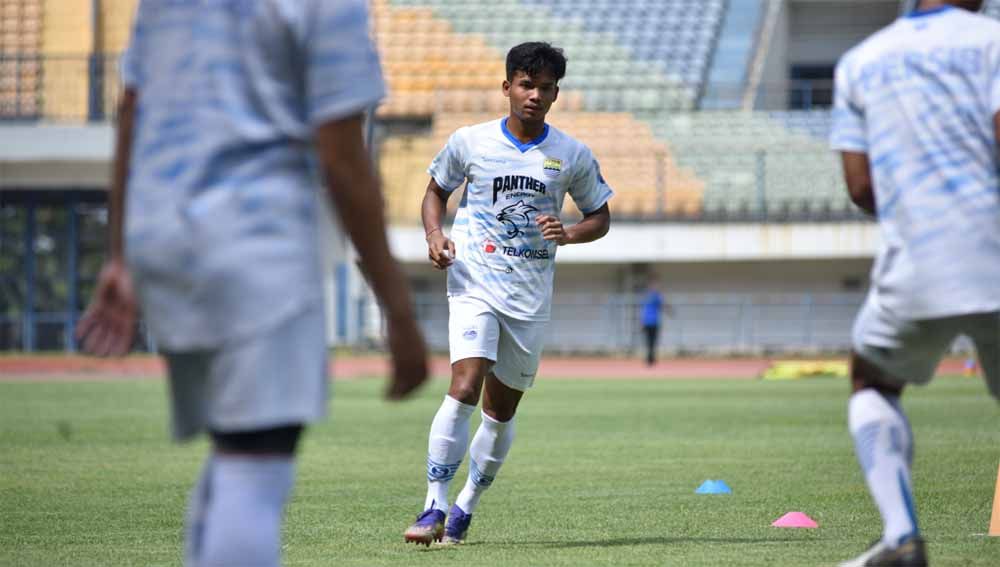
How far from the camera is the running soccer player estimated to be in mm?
7801

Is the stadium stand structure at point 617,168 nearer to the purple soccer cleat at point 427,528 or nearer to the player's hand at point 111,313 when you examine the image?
the purple soccer cleat at point 427,528

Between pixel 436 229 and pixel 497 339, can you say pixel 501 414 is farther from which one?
pixel 436 229

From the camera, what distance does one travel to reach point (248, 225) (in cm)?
375

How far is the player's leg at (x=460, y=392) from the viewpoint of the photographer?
25.4 ft

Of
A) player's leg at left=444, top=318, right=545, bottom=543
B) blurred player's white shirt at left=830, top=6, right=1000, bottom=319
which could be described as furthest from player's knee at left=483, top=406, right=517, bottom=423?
blurred player's white shirt at left=830, top=6, right=1000, bottom=319

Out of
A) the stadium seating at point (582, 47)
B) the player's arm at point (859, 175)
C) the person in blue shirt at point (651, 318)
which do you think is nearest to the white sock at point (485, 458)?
the player's arm at point (859, 175)

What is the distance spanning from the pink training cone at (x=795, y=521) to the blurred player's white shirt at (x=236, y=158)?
4.83 metres

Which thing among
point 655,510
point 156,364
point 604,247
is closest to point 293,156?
point 655,510

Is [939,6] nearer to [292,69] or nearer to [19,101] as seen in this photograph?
[292,69]

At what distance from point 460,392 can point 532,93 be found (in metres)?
1.47

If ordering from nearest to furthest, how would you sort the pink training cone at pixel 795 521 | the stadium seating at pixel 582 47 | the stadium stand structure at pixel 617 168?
the pink training cone at pixel 795 521 → the stadium stand structure at pixel 617 168 → the stadium seating at pixel 582 47

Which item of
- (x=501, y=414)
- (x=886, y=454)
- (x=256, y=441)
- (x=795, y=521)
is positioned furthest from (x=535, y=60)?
(x=256, y=441)

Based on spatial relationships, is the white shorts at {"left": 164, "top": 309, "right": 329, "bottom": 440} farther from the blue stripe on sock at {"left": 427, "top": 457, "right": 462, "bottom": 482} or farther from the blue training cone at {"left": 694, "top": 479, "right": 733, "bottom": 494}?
the blue training cone at {"left": 694, "top": 479, "right": 733, "bottom": 494}

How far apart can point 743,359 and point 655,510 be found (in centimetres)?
2870
